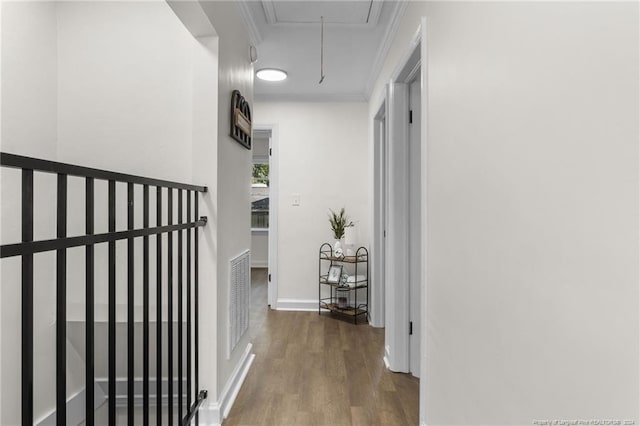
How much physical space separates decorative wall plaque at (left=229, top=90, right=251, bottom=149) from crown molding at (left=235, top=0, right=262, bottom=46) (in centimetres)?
51

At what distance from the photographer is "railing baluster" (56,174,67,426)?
2.91ft

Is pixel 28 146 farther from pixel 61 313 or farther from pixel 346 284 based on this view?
pixel 346 284

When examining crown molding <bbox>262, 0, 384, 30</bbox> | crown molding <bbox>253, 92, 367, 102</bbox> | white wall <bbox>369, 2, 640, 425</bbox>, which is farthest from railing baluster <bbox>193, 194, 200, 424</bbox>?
crown molding <bbox>253, 92, 367, 102</bbox>

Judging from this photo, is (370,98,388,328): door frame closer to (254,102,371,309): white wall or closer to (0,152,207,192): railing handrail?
(254,102,371,309): white wall


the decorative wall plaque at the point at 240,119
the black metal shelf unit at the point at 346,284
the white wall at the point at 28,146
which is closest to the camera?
the white wall at the point at 28,146

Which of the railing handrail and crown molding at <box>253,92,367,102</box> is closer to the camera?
the railing handrail

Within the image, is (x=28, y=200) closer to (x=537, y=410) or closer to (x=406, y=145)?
(x=537, y=410)

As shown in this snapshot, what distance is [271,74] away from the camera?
337cm

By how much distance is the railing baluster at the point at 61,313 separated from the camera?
2.91ft

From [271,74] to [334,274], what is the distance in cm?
A: 210

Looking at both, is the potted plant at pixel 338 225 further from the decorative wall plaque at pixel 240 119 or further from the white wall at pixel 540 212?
the white wall at pixel 540 212

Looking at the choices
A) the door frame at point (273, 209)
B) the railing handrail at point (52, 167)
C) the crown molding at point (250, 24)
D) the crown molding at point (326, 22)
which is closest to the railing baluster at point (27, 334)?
the railing handrail at point (52, 167)

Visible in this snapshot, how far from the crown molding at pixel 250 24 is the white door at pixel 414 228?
1161mm

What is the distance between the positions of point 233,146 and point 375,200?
176cm
